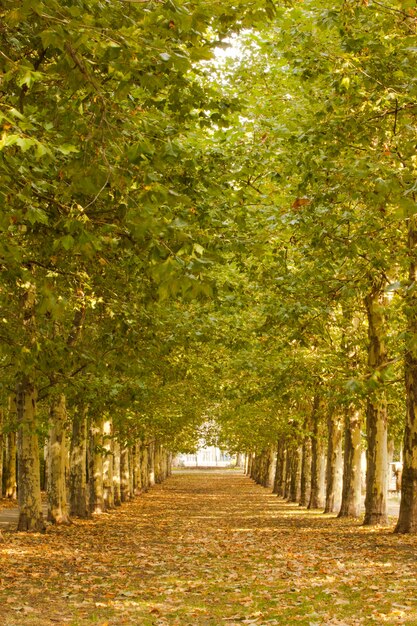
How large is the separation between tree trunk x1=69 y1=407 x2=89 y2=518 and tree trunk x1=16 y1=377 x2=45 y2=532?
4.47m

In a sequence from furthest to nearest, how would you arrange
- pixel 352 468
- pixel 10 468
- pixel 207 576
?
pixel 10 468 → pixel 352 468 → pixel 207 576

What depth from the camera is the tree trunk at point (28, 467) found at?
62.1 feet

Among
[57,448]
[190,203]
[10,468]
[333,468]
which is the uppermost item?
[190,203]

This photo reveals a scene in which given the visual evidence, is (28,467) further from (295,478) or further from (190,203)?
(295,478)

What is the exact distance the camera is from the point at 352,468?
2594 centimetres

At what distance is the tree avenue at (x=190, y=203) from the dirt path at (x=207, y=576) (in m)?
1.98

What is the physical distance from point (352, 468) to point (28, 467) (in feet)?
35.6

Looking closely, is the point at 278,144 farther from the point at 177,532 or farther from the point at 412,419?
the point at 177,532

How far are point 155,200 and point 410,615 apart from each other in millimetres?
5289

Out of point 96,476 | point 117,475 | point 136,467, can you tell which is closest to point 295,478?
point 117,475

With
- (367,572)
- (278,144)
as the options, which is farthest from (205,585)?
(278,144)

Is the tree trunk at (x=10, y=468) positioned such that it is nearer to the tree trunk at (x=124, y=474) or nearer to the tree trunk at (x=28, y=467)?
the tree trunk at (x=124, y=474)

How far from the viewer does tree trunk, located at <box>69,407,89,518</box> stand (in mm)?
24469

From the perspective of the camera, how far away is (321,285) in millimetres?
Answer: 17406
